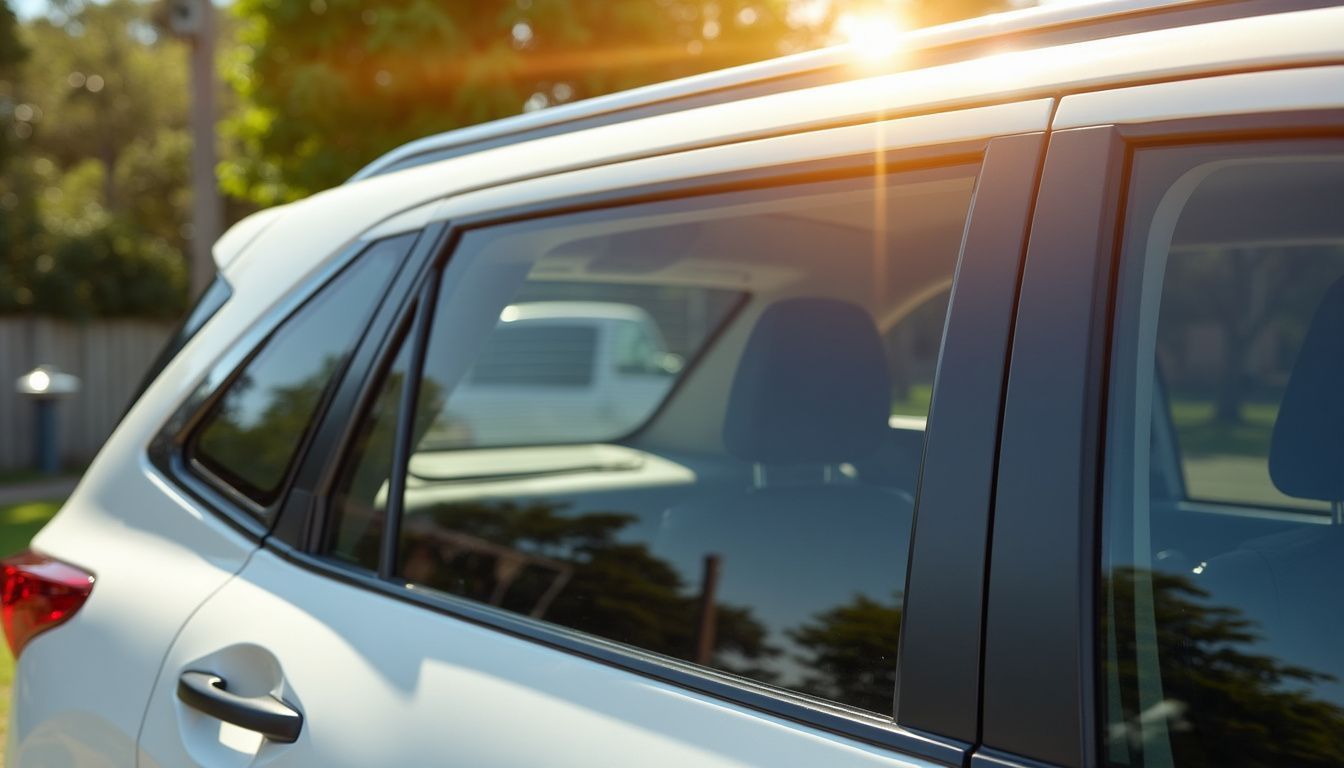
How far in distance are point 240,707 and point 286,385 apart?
545 millimetres

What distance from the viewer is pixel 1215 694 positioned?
3.46ft

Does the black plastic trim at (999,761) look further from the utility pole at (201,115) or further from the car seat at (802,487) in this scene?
the utility pole at (201,115)

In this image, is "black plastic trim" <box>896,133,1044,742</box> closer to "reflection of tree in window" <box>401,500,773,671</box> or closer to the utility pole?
"reflection of tree in window" <box>401,500,773,671</box>

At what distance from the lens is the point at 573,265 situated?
2502 millimetres

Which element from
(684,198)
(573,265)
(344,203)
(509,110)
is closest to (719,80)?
(684,198)

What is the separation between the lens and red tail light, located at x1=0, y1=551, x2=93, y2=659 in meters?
1.82

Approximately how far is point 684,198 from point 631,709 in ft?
1.96

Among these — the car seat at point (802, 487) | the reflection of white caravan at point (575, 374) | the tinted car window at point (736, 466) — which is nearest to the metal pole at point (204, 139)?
the reflection of white caravan at point (575, 374)

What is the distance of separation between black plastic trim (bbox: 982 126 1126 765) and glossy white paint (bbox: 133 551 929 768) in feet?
0.42

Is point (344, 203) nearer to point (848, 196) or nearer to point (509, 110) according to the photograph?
point (848, 196)

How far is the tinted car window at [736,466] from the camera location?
1712mm

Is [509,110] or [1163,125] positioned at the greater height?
[509,110]

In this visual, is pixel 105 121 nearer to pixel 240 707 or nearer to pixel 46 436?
pixel 46 436

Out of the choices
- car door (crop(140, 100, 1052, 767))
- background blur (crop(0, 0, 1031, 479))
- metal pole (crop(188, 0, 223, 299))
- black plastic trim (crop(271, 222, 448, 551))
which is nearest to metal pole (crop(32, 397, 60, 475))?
background blur (crop(0, 0, 1031, 479))
